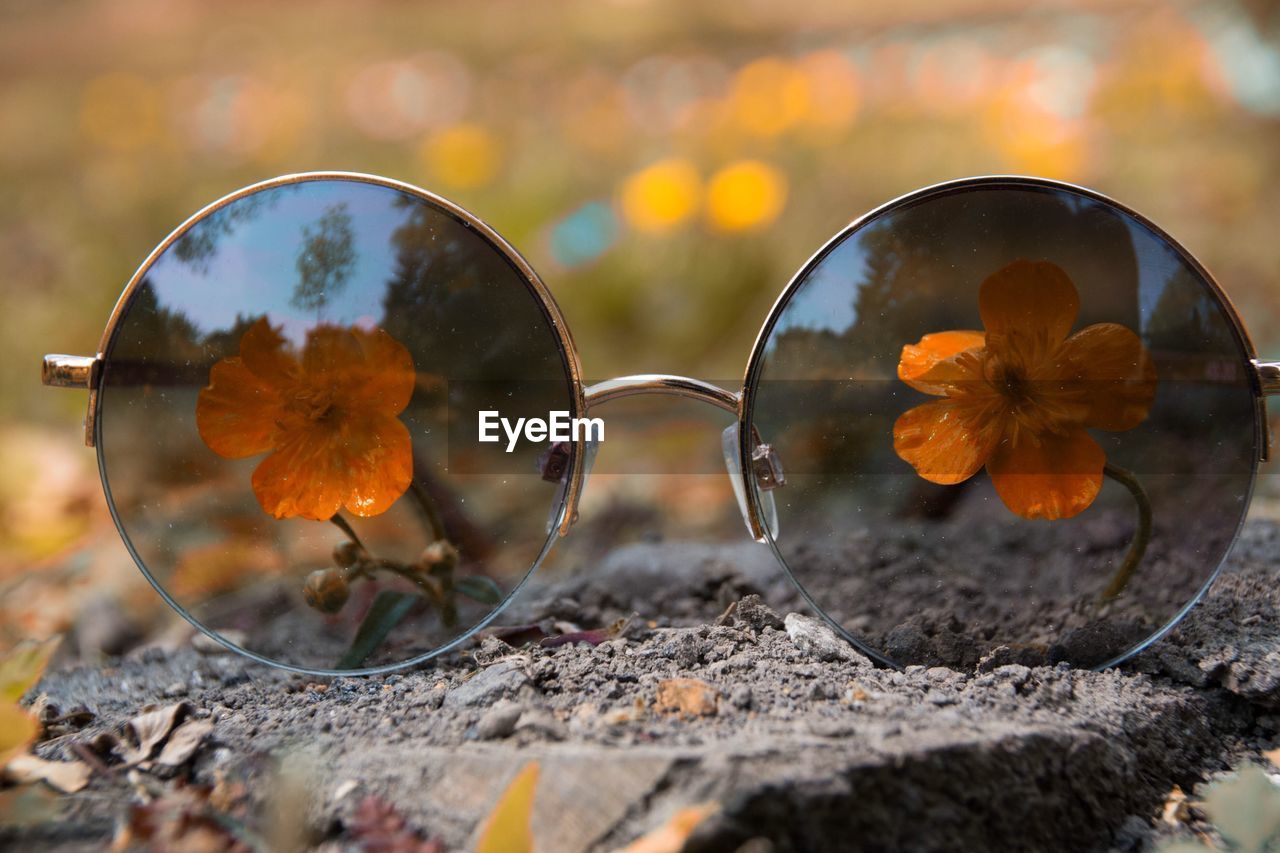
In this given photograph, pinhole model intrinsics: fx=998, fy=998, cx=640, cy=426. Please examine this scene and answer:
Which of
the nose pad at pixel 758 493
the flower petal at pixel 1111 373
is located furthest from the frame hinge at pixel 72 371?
the flower petal at pixel 1111 373

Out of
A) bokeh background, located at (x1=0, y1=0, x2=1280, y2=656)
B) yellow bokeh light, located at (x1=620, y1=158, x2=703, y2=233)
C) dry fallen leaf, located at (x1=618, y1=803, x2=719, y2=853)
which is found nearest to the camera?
dry fallen leaf, located at (x1=618, y1=803, x2=719, y2=853)

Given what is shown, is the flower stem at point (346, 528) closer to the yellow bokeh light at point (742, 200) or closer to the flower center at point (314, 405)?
the flower center at point (314, 405)

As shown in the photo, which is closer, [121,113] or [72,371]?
[72,371]

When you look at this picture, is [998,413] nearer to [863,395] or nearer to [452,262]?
[863,395]

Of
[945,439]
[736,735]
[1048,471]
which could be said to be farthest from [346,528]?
[1048,471]

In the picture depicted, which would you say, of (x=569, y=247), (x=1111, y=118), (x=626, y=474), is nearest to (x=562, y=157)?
(x=569, y=247)

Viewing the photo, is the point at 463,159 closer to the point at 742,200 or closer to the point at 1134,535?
the point at 742,200

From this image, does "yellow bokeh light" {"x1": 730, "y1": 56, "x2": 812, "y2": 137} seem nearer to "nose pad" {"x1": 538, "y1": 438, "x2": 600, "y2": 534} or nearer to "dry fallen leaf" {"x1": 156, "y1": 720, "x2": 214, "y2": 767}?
"nose pad" {"x1": 538, "y1": 438, "x2": 600, "y2": 534}

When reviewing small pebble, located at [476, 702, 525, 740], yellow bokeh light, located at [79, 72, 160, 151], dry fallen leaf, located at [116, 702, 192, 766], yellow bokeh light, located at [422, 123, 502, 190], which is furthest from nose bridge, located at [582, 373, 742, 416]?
yellow bokeh light, located at [79, 72, 160, 151]
